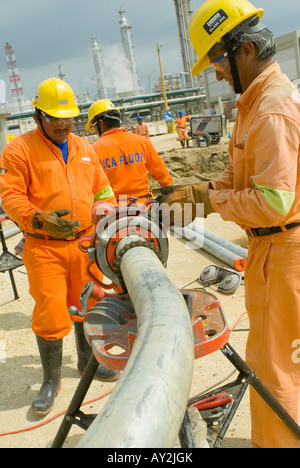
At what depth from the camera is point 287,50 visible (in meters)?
34.5

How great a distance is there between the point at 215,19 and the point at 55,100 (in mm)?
1506

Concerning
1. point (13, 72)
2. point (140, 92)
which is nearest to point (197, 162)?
point (140, 92)

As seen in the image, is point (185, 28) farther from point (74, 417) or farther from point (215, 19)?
point (74, 417)

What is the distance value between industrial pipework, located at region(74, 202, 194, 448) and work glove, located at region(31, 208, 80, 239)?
1062 mm

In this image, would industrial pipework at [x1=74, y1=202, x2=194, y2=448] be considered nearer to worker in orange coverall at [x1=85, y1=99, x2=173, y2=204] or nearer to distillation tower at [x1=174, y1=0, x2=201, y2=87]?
worker in orange coverall at [x1=85, y1=99, x2=173, y2=204]

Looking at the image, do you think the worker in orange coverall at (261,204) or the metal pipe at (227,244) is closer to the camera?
the worker in orange coverall at (261,204)

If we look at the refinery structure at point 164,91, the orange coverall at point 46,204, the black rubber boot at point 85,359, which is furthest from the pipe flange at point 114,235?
the refinery structure at point 164,91

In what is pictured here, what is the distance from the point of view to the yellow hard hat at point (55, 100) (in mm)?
3078

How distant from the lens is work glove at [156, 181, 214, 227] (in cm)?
219

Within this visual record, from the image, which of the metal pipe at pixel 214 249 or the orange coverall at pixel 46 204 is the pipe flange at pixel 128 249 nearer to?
the orange coverall at pixel 46 204

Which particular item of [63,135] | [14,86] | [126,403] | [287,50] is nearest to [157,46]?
[287,50]

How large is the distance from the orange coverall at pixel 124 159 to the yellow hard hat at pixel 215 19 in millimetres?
2526

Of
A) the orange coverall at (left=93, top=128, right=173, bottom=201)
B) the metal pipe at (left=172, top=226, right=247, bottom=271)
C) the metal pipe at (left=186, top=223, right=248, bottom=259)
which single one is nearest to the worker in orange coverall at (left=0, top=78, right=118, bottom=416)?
the orange coverall at (left=93, top=128, right=173, bottom=201)
